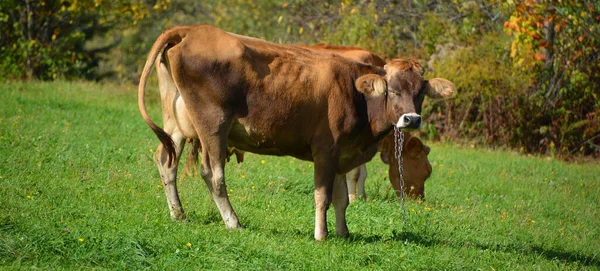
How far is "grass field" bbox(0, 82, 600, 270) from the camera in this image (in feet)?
23.0

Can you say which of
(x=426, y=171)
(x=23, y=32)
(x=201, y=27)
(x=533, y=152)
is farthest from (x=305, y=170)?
(x=23, y=32)

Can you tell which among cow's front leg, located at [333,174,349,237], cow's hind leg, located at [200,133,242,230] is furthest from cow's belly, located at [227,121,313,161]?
cow's front leg, located at [333,174,349,237]

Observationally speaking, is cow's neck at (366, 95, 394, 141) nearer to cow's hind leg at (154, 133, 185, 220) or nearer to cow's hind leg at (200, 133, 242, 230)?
cow's hind leg at (200, 133, 242, 230)

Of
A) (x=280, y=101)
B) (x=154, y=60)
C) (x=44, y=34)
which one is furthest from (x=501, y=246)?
(x=44, y=34)

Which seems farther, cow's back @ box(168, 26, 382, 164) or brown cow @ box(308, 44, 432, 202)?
brown cow @ box(308, 44, 432, 202)

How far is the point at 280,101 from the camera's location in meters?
7.98

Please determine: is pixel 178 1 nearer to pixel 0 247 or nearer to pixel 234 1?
pixel 234 1

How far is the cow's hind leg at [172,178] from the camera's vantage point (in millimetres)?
8602

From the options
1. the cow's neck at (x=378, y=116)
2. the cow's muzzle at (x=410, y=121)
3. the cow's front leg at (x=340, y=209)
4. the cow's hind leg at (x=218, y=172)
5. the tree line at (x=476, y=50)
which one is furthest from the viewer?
the tree line at (x=476, y=50)

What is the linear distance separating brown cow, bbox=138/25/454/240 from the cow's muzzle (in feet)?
0.03

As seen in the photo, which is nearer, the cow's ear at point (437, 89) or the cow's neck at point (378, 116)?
the cow's neck at point (378, 116)

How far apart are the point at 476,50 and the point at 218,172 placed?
496 inches

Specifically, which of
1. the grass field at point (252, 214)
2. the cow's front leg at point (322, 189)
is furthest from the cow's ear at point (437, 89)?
the grass field at point (252, 214)

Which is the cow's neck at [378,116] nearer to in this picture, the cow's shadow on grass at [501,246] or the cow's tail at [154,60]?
the cow's shadow on grass at [501,246]
